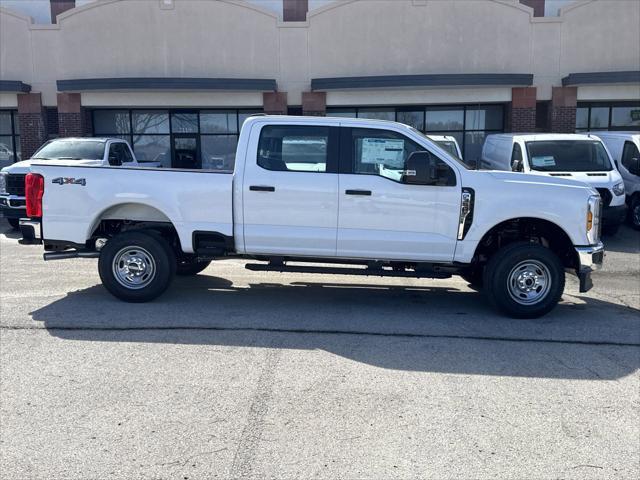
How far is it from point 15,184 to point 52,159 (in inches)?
39.0

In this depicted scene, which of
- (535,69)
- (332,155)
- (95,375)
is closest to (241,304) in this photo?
(332,155)

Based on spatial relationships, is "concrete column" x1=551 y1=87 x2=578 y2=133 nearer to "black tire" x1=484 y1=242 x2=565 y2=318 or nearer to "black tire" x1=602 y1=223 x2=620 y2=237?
"black tire" x1=602 y1=223 x2=620 y2=237

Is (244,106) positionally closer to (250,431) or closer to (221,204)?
(221,204)

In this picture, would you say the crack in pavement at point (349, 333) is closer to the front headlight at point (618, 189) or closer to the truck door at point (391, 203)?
the truck door at point (391, 203)

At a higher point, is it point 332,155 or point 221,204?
point 332,155

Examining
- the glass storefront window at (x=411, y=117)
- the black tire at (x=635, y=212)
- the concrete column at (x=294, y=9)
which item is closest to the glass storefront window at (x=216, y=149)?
the concrete column at (x=294, y=9)

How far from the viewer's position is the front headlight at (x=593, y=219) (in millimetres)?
7398

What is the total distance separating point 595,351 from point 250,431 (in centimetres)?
375

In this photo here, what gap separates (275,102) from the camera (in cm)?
2105

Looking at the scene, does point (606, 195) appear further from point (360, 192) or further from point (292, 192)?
point (292, 192)

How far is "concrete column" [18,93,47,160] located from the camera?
2109 cm

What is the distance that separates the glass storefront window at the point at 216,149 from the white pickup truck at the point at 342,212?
1478cm

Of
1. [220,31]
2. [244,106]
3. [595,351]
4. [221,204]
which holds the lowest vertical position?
[595,351]

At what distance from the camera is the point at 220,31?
20.9 metres
